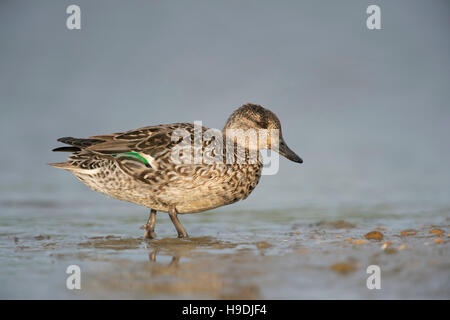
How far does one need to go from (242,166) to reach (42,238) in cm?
209

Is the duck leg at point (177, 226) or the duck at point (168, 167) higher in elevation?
the duck at point (168, 167)

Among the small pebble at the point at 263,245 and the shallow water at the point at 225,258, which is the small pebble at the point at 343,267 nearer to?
the shallow water at the point at 225,258

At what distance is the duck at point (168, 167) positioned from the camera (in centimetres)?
505

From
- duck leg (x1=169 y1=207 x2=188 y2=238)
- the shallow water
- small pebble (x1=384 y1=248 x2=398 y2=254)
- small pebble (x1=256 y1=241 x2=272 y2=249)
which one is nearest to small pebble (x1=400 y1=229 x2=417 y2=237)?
the shallow water

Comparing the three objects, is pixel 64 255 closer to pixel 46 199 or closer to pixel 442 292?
pixel 442 292

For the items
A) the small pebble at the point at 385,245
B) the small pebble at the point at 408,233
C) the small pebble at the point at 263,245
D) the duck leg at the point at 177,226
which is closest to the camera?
the small pebble at the point at 385,245

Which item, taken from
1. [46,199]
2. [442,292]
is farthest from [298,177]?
[442,292]

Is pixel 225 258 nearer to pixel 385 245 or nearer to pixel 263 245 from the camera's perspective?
pixel 263 245

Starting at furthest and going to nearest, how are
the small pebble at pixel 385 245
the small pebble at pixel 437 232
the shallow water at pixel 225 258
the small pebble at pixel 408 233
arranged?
the small pebble at pixel 408 233
the small pebble at pixel 437 232
the small pebble at pixel 385 245
the shallow water at pixel 225 258

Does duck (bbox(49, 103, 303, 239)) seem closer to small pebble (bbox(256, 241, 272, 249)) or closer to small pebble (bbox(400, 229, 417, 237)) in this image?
small pebble (bbox(256, 241, 272, 249))

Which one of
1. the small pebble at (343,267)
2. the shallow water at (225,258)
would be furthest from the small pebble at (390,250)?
the small pebble at (343,267)

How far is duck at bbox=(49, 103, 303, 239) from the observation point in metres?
5.05

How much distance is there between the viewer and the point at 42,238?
5.27 meters

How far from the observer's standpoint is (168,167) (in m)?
5.01
